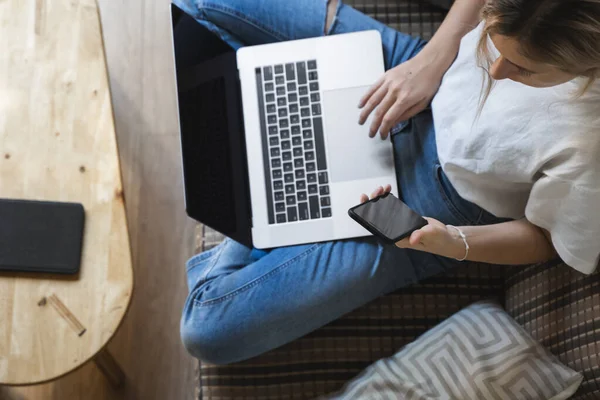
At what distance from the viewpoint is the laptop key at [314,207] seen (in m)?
1.08

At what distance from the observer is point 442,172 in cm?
104

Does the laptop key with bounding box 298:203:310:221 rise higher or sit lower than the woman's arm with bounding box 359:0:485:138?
lower

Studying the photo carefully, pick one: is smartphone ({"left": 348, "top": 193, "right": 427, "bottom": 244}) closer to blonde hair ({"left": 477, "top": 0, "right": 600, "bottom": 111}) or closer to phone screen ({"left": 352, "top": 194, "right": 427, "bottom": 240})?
phone screen ({"left": 352, "top": 194, "right": 427, "bottom": 240})

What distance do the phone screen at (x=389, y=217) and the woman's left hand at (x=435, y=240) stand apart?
0.01 m

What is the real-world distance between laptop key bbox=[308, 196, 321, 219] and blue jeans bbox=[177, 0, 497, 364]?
54mm

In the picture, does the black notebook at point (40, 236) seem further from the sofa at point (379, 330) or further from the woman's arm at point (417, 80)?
the woman's arm at point (417, 80)

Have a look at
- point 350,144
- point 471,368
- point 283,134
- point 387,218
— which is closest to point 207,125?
point 283,134

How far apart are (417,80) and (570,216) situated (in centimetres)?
38

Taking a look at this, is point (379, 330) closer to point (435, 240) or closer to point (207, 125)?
point (435, 240)

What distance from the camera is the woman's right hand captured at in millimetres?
1054

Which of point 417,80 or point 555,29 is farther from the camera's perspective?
point 417,80

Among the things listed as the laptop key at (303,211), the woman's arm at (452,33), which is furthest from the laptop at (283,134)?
the woman's arm at (452,33)

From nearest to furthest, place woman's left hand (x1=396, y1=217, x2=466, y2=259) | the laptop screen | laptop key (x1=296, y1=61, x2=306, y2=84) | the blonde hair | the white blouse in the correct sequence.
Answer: the blonde hair → the white blouse → woman's left hand (x1=396, y1=217, x2=466, y2=259) → the laptop screen → laptop key (x1=296, y1=61, x2=306, y2=84)

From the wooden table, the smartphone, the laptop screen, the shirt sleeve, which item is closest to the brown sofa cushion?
the shirt sleeve
